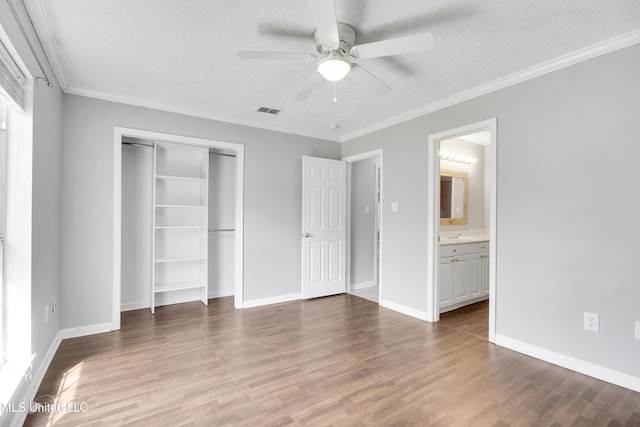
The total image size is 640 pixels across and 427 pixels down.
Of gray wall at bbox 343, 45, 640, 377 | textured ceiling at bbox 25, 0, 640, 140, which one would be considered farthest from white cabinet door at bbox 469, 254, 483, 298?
textured ceiling at bbox 25, 0, 640, 140

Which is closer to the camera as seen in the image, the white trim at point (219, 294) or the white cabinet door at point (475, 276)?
the white cabinet door at point (475, 276)

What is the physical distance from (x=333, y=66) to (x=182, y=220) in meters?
3.14

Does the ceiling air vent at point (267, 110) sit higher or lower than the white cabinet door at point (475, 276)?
higher

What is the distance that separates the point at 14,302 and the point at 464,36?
11.5 feet

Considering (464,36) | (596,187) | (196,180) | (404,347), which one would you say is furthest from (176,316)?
(596,187)

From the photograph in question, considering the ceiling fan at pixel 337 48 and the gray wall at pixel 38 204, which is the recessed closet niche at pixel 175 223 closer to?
the gray wall at pixel 38 204

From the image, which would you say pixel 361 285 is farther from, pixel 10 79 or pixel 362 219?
pixel 10 79

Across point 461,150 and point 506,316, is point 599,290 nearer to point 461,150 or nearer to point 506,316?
point 506,316

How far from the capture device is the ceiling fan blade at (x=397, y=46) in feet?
5.80

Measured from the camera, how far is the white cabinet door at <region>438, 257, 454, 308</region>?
377 centimetres

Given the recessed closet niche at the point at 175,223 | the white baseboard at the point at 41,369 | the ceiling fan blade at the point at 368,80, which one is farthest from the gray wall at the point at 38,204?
the ceiling fan blade at the point at 368,80

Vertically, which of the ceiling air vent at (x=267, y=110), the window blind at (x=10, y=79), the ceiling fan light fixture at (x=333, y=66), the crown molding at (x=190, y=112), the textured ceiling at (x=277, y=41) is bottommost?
the window blind at (x=10, y=79)

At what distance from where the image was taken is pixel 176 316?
377 cm

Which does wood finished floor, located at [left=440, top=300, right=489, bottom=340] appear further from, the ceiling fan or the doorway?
the ceiling fan
